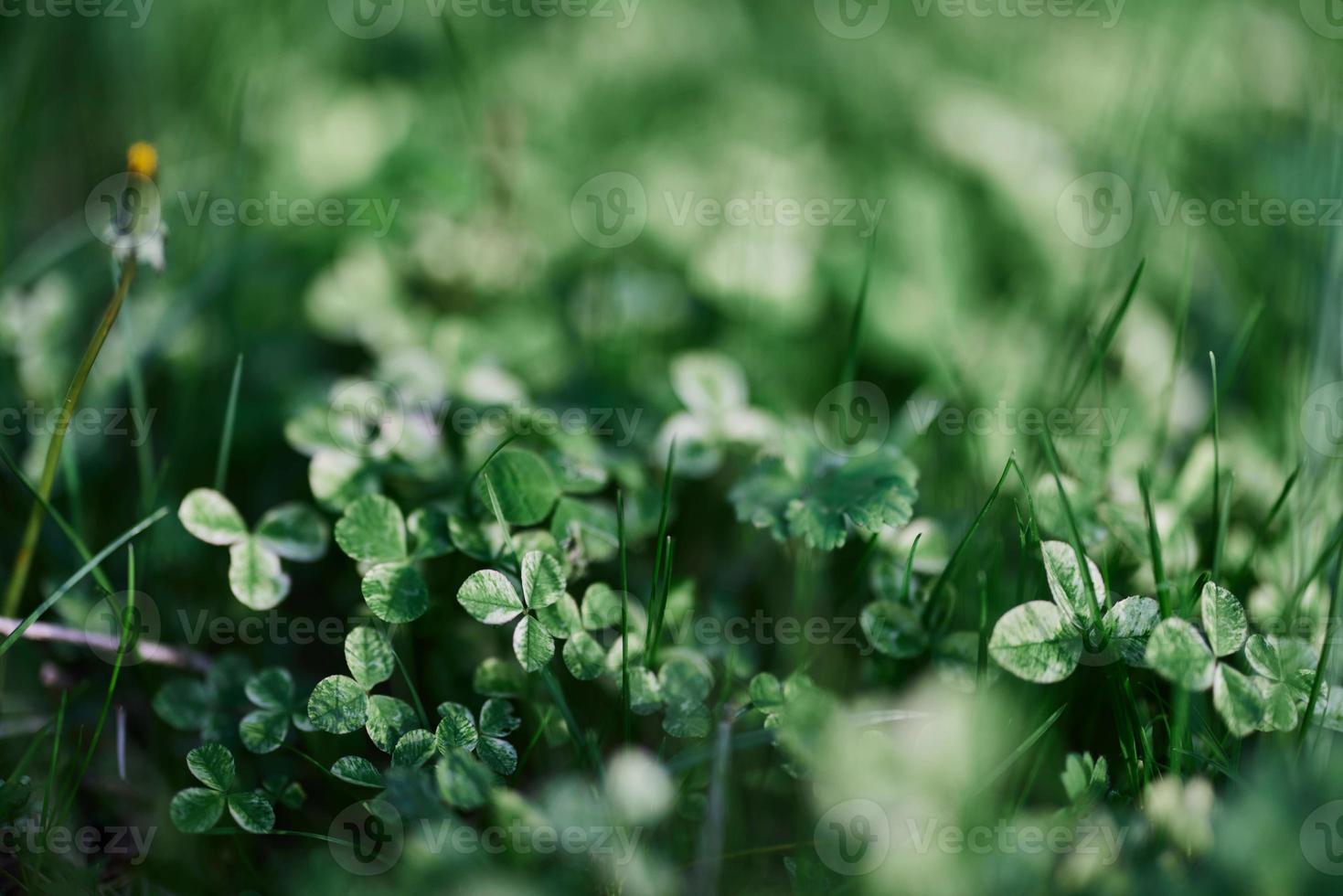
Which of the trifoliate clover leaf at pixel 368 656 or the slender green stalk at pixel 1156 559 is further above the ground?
the slender green stalk at pixel 1156 559

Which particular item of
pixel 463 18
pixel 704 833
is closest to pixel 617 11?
pixel 463 18

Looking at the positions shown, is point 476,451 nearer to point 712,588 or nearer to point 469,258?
point 712,588

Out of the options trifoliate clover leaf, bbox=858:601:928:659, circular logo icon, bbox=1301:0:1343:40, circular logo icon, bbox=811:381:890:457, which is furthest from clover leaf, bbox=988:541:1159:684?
circular logo icon, bbox=1301:0:1343:40

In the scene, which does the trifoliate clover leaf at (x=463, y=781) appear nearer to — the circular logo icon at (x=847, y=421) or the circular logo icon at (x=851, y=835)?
the circular logo icon at (x=851, y=835)

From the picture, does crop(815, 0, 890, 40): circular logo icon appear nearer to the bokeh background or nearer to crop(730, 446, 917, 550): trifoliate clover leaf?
the bokeh background

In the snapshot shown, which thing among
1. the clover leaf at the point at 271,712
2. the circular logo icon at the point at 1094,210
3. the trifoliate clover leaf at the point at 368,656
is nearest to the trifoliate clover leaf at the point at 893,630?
the trifoliate clover leaf at the point at 368,656
